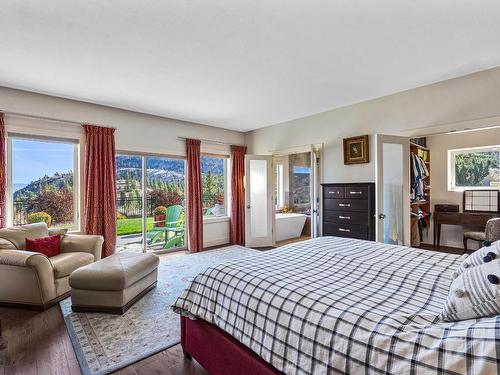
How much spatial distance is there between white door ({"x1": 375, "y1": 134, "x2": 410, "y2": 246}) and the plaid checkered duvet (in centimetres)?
155

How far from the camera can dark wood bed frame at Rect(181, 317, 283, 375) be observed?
4.61ft

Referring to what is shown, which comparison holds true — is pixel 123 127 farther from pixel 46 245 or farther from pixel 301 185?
pixel 301 185

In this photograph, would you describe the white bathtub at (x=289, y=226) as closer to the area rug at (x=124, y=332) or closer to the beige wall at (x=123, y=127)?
the beige wall at (x=123, y=127)

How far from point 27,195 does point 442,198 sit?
7.07 meters

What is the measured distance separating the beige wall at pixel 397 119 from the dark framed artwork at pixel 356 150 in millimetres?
81

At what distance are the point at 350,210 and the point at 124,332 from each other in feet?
10.9

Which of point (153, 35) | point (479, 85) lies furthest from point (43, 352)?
point (479, 85)

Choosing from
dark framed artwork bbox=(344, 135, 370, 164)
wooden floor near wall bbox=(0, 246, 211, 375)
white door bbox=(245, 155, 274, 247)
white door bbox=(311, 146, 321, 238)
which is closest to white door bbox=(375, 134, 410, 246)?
dark framed artwork bbox=(344, 135, 370, 164)

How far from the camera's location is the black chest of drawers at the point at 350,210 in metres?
3.86

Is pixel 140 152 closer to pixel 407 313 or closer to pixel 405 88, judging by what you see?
pixel 405 88

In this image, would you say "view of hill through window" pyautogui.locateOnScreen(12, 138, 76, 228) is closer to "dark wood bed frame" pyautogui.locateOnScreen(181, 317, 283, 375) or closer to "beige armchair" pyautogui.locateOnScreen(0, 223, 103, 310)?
"beige armchair" pyautogui.locateOnScreen(0, 223, 103, 310)

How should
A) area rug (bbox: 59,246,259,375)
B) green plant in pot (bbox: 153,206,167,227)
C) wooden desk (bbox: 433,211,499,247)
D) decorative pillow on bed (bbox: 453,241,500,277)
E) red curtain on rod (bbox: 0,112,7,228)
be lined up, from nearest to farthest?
1. decorative pillow on bed (bbox: 453,241,500,277)
2. area rug (bbox: 59,246,259,375)
3. red curtain on rod (bbox: 0,112,7,228)
4. wooden desk (bbox: 433,211,499,247)
5. green plant in pot (bbox: 153,206,167,227)

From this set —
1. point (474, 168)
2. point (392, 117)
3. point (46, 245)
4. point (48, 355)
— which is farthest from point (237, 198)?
point (474, 168)

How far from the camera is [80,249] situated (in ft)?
11.5
